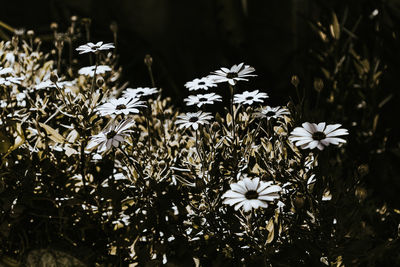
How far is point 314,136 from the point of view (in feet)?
2.91

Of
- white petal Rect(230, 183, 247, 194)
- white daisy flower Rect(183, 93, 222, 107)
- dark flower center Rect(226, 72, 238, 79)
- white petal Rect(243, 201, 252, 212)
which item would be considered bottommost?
white petal Rect(243, 201, 252, 212)

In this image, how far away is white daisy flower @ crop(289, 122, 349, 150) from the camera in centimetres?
86

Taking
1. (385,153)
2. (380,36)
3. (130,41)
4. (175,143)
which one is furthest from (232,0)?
(175,143)

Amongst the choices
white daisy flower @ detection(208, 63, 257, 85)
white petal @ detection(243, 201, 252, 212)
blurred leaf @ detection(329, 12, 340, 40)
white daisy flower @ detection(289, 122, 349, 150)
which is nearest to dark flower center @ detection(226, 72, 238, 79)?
white daisy flower @ detection(208, 63, 257, 85)

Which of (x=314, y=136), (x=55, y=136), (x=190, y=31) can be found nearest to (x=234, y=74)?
(x=314, y=136)

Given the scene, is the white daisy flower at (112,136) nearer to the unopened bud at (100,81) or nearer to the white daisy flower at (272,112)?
the unopened bud at (100,81)

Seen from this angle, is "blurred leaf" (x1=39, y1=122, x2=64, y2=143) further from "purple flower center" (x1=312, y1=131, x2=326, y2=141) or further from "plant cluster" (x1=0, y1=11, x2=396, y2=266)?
"purple flower center" (x1=312, y1=131, x2=326, y2=141)

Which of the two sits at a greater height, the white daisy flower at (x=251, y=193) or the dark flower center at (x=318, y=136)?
the dark flower center at (x=318, y=136)

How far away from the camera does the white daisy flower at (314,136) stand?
855 mm

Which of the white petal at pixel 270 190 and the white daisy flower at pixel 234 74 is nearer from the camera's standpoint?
the white petal at pixel 270 190

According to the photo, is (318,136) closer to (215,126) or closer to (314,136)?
(314,136)

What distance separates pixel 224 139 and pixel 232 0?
5.25ft

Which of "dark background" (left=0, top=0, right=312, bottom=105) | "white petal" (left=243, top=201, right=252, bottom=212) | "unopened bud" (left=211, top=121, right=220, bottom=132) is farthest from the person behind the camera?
"dark background" (left=0, top=0, right=312, bottom=105)

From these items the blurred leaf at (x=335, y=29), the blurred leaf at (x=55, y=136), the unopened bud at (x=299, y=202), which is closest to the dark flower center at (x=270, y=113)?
the unopened bud at (x=299, y=202)
